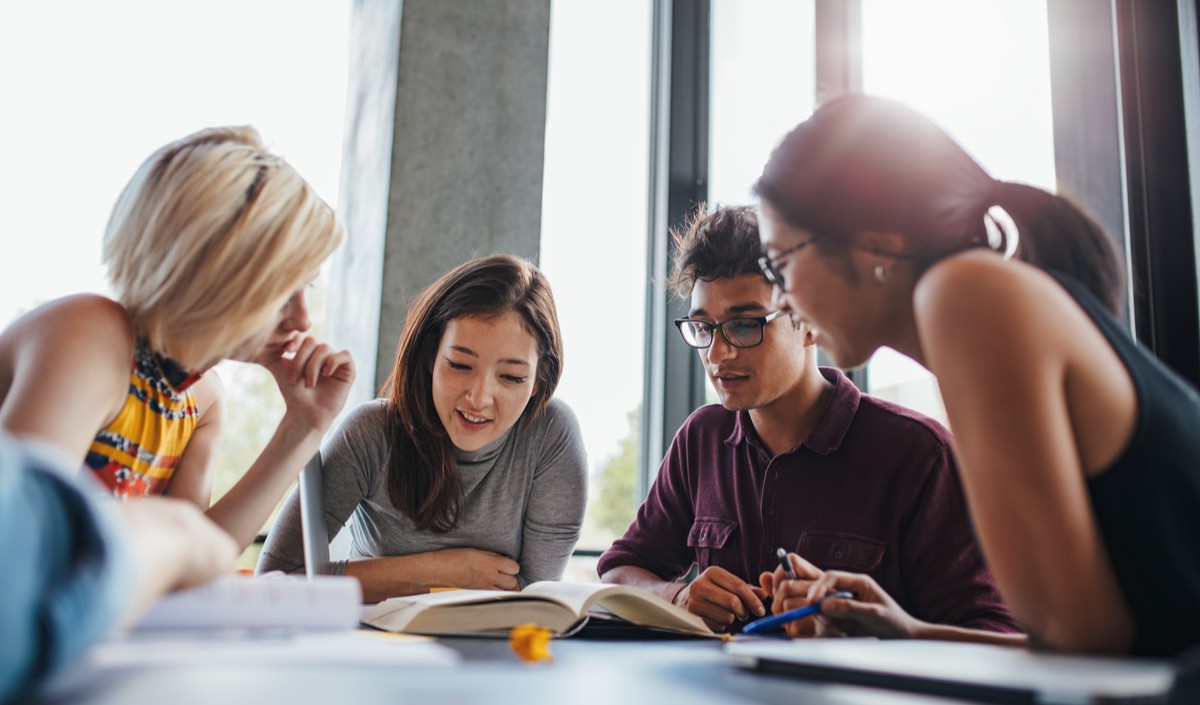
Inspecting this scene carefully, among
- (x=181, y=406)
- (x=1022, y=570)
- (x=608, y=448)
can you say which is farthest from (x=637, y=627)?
(x=608, y=448)

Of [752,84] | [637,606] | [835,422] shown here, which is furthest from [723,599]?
[752,84]

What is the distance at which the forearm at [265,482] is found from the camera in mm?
1487

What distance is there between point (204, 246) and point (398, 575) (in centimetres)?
84

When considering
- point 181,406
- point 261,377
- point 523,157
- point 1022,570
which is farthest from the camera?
point 261,377

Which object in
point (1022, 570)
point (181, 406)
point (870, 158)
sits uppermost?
point (870, 158)

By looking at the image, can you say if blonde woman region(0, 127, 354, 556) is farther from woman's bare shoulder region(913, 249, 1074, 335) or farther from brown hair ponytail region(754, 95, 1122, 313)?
woman's bare shoulder region(913, 249, 1074, 335)

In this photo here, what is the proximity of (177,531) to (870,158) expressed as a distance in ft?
3.02

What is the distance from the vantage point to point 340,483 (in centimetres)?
189

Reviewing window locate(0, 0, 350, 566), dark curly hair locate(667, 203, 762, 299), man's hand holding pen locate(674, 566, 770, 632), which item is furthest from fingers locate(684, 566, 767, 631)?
window locate(0, 0, 350, 566)

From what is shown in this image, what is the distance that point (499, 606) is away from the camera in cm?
120

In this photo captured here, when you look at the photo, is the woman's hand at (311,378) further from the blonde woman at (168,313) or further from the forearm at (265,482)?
the blonde woman at (168,313)

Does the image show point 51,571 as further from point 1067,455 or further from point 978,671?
point 1067,455

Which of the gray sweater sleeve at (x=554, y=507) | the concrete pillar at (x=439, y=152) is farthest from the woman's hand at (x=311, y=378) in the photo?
the concrete pillar at (x=439, y=152)

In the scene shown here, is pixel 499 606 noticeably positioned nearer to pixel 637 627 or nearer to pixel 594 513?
pixel 637 627
